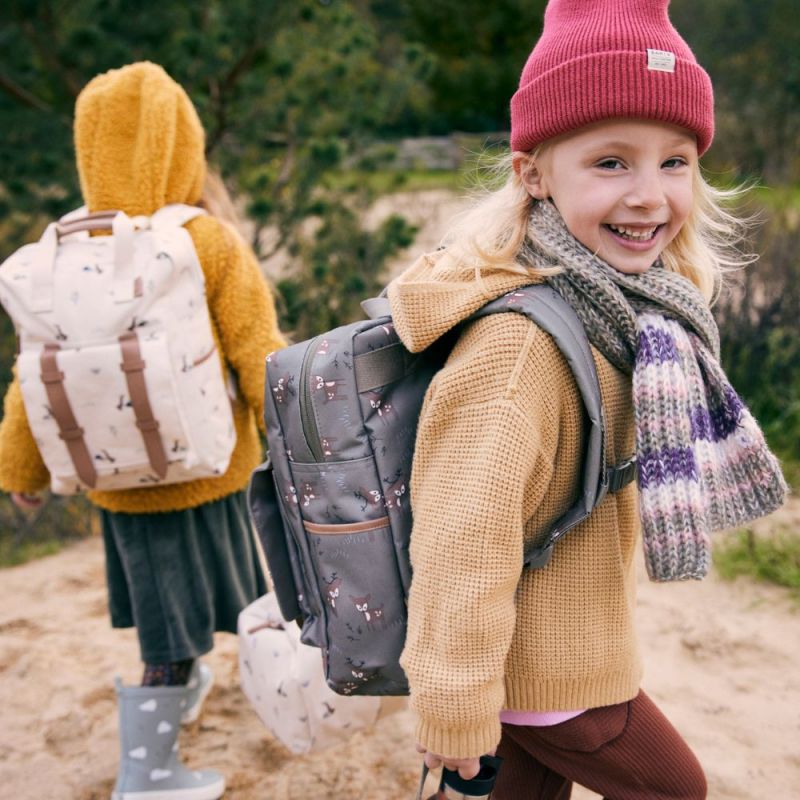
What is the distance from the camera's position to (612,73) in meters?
1.39

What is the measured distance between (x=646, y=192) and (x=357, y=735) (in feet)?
6.06

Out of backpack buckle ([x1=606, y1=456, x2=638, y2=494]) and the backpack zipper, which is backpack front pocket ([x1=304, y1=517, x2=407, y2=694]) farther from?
backpack buckle ([x1=606, y1=456, x2=638, y2=494])

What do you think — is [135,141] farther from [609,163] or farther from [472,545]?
[472,545]

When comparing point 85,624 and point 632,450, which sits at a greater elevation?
point 632,450

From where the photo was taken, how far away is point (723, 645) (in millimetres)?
3111

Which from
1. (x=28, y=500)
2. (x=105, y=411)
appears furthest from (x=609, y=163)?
(x=28, y=500)

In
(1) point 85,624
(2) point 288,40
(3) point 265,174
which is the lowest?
(1) point 85,624

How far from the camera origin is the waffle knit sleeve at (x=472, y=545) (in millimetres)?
1296

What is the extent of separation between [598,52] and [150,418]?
117 centimetres

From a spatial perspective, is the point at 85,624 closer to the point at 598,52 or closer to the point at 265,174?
the point at 265,174

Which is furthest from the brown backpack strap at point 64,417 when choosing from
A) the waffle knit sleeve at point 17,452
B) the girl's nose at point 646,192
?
the girl's nose at point 646,192

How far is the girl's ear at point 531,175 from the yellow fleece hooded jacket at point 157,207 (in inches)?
34.8

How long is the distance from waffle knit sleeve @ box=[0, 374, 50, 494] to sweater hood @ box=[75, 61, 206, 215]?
19.8 inches

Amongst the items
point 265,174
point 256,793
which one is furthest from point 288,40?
point 256,793
